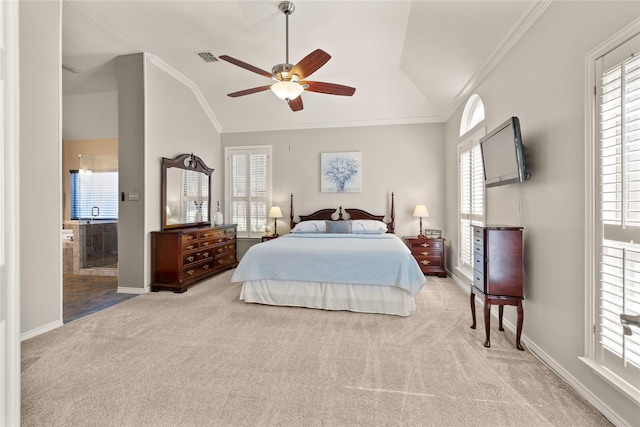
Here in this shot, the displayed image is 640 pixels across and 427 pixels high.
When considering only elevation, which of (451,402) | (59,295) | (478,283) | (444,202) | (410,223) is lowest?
(451,402)

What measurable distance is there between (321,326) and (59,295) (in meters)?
2.74

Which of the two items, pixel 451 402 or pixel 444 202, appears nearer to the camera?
pixel 451 402

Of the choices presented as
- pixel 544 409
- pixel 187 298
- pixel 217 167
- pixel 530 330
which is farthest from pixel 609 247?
pixel 217 167

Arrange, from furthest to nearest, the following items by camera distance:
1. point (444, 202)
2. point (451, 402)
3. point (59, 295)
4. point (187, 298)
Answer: point (444, 202) → point (187, 298) → point (59, 295) → point (451, 402)

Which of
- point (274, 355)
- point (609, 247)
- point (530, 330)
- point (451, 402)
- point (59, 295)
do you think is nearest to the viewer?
point (609, 247)

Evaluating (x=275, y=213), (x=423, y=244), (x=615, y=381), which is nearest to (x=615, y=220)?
(x=615, y=381)

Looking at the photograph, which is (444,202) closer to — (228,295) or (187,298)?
(228,295)

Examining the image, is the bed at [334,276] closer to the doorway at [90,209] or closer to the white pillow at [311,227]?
the white pillow at [311,227]

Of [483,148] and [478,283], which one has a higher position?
[483,148]

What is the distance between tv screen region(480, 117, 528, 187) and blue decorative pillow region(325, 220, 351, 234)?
255 cm

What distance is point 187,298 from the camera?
388 cm

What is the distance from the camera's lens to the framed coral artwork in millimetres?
5766

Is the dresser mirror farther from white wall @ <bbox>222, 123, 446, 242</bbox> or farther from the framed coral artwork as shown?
the framed coral artwork

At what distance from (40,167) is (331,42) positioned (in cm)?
365
